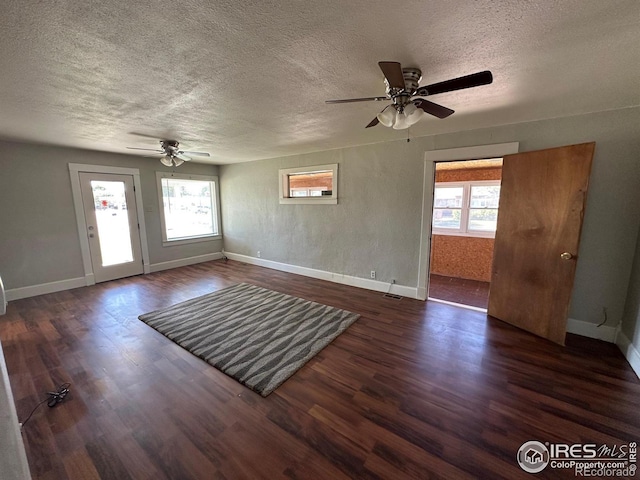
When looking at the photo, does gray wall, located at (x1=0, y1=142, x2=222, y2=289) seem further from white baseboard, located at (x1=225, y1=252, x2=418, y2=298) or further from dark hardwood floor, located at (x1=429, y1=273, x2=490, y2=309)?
dark hardwood floor, located at (x1=429, y1=273, x2=490, y2=309)

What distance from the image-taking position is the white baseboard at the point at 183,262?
5446 mm

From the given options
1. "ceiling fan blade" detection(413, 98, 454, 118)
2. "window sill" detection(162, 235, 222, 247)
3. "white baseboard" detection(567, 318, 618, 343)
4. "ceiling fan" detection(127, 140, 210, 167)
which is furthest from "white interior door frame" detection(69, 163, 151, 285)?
"white baseboard" detection(567, 318, 618, 343)

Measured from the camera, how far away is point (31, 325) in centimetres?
304

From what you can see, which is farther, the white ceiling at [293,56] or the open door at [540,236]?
the open door at [540,236]

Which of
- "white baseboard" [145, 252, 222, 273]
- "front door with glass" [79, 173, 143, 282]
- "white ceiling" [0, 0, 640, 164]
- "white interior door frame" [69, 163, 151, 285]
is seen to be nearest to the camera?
"white ceiling" [0, 0, 640, 164]

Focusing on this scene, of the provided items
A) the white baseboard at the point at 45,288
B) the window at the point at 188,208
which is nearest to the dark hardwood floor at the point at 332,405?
the white baseboard at the point at 45,288

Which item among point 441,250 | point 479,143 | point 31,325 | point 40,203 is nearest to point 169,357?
point 31,325

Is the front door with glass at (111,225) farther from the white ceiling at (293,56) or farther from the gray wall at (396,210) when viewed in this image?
the gray wall at (396,210)

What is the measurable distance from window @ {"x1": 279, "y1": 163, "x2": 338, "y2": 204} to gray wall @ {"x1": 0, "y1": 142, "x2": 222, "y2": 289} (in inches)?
129

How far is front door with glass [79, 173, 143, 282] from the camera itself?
4500 millimetres

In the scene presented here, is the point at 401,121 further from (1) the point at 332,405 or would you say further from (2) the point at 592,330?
(2) the point at 592,330

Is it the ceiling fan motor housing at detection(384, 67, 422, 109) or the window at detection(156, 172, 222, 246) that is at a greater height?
the ceiling fan motor housing at detection(384, 67, 422, 109)

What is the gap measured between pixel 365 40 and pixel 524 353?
313cm

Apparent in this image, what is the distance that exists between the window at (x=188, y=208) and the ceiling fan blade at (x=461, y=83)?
5687 millimetres
